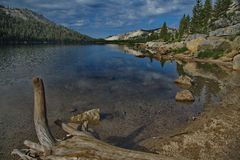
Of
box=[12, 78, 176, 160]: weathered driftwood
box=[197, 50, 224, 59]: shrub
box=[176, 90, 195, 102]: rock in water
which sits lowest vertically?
box=[176, 90, 195, 102]: rock in water

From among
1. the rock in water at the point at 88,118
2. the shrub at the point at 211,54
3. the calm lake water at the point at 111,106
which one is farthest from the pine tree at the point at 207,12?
the rock in water at the point at 88,118

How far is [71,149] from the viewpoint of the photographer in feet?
29.0

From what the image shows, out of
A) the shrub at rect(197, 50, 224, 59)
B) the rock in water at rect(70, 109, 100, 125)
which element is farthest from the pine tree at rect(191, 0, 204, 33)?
the rock in water at rect(70, 109, 100, 125)

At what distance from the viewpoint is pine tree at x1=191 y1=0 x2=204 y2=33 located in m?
105

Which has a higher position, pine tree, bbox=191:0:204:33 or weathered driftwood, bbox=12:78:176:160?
pine tree, bbox=191:0:204:33

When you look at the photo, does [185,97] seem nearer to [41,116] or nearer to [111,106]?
[111,106]

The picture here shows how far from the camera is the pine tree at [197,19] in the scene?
345 ft

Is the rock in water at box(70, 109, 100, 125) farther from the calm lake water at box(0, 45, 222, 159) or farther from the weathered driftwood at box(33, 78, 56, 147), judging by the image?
the weathered driftwood at box(33, 78, 56, 147)

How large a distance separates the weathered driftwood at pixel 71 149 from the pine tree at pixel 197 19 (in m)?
104

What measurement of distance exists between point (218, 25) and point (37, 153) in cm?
9613

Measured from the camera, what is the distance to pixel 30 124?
50.7 ft

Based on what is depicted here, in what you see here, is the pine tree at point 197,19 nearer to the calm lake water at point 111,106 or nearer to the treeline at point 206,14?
the treeline at point 206,14

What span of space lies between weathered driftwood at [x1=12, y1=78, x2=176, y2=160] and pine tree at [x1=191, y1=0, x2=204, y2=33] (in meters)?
104

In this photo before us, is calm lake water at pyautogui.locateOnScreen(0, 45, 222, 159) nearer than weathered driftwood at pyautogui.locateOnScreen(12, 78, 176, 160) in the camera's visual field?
No
